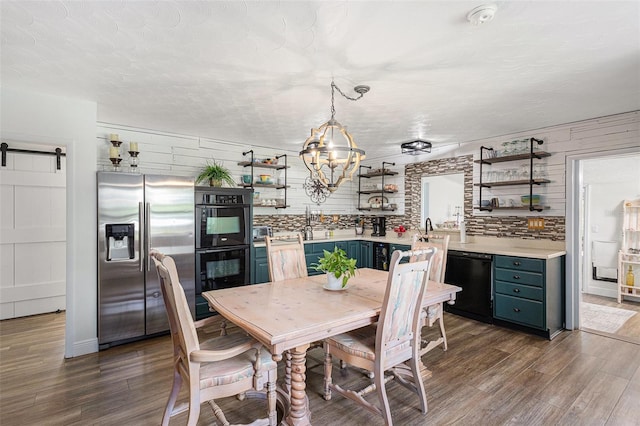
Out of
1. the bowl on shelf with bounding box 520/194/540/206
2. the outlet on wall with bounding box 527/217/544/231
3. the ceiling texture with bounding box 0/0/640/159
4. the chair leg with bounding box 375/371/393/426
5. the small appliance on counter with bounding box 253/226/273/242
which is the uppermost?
the ceiling texture with bounding box 0/0/640/159

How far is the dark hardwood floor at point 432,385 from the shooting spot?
227 cm

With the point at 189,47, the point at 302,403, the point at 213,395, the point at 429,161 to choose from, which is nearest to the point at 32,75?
the point at 189,47

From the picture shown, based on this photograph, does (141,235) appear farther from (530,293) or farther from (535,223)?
(535,223)

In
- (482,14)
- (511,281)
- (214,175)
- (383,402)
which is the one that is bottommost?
(383,402)

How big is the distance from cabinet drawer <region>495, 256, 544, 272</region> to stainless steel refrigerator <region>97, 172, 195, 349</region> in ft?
12.2

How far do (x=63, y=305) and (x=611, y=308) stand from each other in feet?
25.1

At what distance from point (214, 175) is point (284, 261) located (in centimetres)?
192

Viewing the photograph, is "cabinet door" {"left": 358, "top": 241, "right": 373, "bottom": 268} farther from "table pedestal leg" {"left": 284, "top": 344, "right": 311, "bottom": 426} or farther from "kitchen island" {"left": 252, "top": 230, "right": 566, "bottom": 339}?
"table pedestal leg" {"left": 284, "top": 344, "right": 311, "bottom": 426}

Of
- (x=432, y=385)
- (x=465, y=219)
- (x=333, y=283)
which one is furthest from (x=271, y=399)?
(x=465, y=219)

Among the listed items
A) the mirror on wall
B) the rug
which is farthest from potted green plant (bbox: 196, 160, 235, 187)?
the rug

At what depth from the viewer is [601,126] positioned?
3.73m

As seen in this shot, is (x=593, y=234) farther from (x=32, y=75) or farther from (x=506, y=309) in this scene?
(x=32, y=75)

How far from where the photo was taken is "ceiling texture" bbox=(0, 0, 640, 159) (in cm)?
182

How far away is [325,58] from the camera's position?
2.31m
